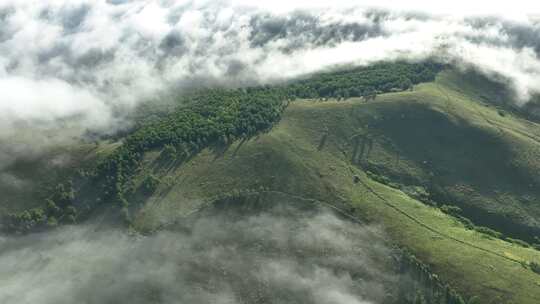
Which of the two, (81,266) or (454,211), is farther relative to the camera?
(454,211)

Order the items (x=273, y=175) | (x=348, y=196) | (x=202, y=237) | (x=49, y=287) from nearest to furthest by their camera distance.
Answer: (x=49, y=287), (x=202, y=237), (x=348, y=196), (x=273, y=175)

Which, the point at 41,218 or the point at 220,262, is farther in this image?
the point at 41,218

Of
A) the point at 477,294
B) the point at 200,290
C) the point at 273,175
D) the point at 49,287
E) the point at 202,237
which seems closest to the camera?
the point at 477,294

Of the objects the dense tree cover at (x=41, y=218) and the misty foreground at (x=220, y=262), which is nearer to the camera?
the misty foreground at (x=220, y=262)

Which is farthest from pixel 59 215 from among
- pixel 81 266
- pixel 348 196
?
pixel 348 196

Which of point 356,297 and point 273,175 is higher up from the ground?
point 273,175

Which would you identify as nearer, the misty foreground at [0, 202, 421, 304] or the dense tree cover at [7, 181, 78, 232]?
the misty foreground at [0, 202, 421, 304]

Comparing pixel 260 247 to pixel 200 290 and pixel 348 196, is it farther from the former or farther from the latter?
pixel 348 196

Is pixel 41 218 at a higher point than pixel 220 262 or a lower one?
lower
